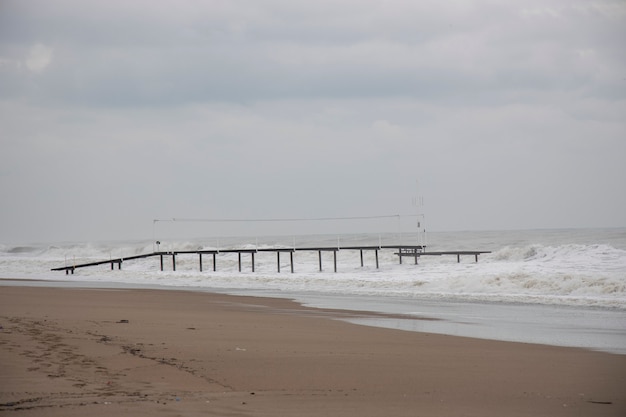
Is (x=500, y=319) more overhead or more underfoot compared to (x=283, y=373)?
more underfoot

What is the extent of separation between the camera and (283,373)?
769cm

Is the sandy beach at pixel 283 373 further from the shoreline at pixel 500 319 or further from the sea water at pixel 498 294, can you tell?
the sea water at pixel 498 294

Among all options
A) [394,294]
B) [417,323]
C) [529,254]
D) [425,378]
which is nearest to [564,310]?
[417,323]

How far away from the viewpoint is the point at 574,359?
9.07 meters

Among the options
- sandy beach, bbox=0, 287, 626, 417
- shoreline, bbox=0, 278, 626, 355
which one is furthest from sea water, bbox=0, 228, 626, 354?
sandy beach, bbox=0, 287, 626, 417

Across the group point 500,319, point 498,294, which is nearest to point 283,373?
point 500,319

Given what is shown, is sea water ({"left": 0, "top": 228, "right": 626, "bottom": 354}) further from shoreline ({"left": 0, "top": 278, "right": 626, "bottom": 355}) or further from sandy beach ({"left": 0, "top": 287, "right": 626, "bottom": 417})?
sandy beach ({"left": 0, "top": 287, "right": 626, "bottom": 417})

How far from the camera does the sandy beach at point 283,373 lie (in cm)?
609

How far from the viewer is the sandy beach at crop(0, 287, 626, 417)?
20.0ft

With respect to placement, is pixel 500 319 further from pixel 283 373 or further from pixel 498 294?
pixel 283 373

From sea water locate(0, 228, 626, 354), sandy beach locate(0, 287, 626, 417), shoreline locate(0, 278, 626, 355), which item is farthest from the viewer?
sea water locate(0, 228, 626, 354)

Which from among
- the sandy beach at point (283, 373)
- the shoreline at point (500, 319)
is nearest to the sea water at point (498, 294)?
the shoreline at point (500, 319)

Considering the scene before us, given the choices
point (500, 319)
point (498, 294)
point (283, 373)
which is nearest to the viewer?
point (283, 373)

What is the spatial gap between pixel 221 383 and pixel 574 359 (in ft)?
15.4
